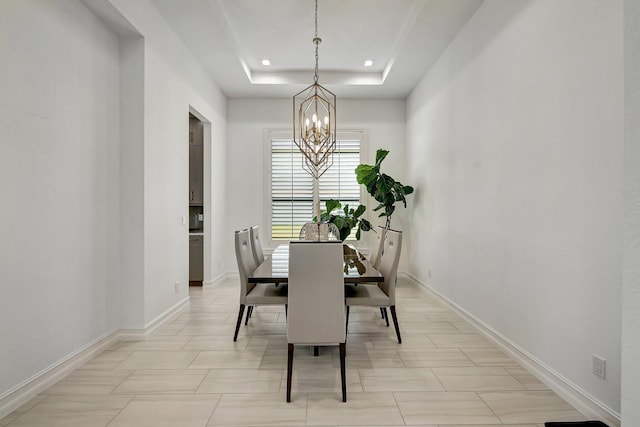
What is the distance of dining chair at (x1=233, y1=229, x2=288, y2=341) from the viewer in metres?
2.94

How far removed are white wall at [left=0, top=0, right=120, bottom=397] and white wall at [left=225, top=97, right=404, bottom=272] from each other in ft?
9.74

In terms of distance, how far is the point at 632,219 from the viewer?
1183mm

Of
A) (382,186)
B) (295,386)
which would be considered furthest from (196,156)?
(295,386)

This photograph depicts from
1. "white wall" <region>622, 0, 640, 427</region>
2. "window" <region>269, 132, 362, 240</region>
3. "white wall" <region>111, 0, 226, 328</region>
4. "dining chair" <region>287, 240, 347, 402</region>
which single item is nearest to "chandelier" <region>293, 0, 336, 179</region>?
"window" <region>269, 132, 362, 240</region>

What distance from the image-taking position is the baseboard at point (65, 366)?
6.64ft

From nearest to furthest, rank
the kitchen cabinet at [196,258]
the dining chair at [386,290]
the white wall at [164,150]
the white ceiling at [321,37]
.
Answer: the dining chair at [386,290]
the white wall at [164,150]
the white ceiling at [321,37]
the kitchen cabinet at [196,258]

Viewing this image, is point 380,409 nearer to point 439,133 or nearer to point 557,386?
point 557,386

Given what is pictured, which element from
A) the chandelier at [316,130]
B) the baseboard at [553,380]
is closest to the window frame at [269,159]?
the chandelier at [316,130]

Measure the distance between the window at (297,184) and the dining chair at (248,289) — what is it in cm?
276

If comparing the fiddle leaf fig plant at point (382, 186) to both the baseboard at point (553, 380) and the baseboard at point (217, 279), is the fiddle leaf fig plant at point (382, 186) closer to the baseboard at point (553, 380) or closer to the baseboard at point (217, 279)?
the baseboard at point (553, 380)

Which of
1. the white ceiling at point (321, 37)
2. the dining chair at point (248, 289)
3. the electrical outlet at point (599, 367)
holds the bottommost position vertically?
the electrical outlet at point (599, 367)

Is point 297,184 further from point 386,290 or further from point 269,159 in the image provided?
point 386,290

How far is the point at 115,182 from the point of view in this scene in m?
3.09

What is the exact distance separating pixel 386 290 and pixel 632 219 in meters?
2.03
